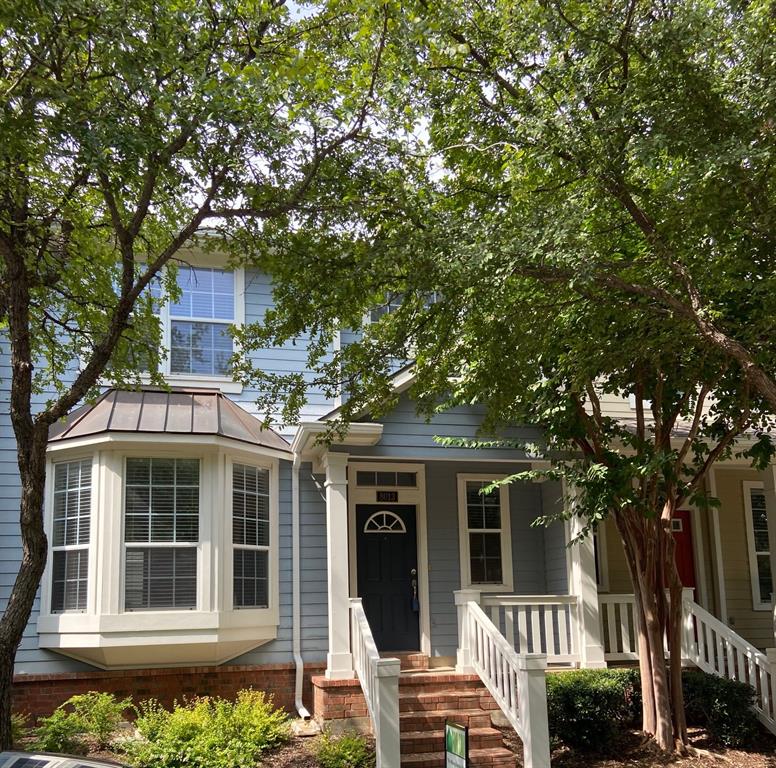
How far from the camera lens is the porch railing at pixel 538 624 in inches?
451

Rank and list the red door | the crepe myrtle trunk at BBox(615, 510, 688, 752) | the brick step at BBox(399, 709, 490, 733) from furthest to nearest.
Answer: the red door < the brick step at BBox(399, 709, 490, 733) < the crepe myrtle trunk at BBox(615, 510, 688, 752)

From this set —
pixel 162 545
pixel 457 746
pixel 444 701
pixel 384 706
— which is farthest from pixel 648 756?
pixel 162 545

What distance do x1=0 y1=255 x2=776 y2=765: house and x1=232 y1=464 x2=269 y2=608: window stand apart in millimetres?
25

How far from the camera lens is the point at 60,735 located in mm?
9195

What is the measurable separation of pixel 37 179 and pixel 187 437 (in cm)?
338

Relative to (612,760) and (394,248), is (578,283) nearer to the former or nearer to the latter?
(394,248)

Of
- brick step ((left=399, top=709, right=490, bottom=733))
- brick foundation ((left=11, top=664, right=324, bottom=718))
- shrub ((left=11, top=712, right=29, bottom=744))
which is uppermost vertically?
brick foundation ((left=11, top=664, right=324, bottom=718))

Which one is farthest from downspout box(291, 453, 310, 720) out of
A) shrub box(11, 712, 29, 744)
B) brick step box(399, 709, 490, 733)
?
shrub box(11, 712, 29, 744)

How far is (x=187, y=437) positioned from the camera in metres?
10.9

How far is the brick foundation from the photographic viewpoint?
10.6m

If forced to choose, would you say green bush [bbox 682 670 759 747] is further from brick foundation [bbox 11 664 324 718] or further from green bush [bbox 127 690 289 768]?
green bush [bbox 127 690 289 768]

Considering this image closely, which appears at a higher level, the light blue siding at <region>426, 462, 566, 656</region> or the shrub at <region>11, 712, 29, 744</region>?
the light blue siding at <region>426, 462, 566, 656</region>

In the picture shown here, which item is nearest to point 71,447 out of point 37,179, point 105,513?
point 105,513

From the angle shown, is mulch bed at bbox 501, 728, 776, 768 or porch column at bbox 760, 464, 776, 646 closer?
mulch bed at bbox 501, 728, 776, 768
